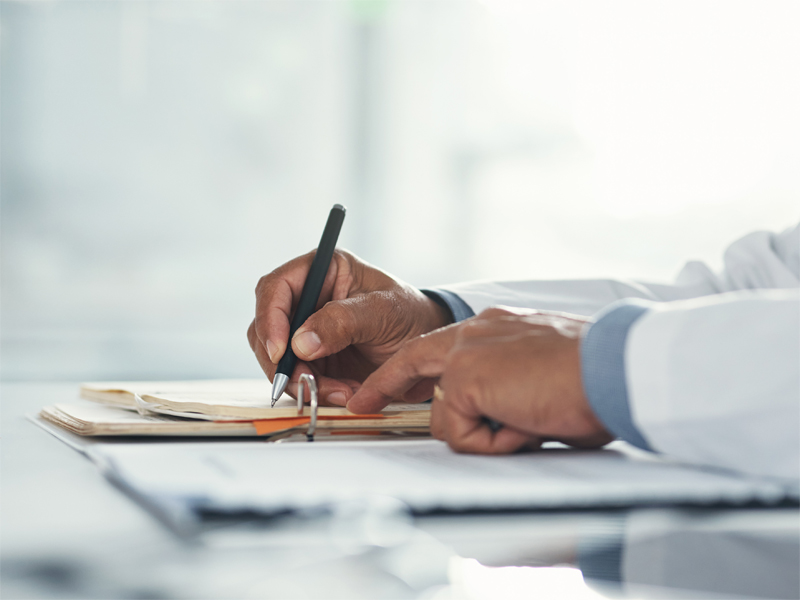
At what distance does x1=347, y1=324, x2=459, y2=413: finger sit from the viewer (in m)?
0.51

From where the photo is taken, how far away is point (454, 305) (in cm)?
85

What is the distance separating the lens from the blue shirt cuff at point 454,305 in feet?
2.80

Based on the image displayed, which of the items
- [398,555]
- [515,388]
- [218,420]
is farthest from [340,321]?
[398,555]

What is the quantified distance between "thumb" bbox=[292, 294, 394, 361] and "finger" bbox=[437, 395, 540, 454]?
0.86 feet

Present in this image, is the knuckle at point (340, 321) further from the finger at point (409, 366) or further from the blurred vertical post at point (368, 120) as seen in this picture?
the blurred vertical post at point (368, 120)

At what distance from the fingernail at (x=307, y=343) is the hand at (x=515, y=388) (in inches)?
8.6

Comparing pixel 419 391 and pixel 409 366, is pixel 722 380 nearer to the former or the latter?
pixel 409 366

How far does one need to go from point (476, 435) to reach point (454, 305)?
1.44 ft

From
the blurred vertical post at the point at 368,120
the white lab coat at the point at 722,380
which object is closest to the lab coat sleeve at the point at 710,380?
the white lab coat at the point at 722,380

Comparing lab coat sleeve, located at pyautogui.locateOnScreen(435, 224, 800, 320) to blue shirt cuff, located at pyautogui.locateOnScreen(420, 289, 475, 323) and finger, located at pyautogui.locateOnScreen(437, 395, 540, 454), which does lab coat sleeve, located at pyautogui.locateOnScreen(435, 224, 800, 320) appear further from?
finger, located at pyautogui.locateOnScreen(437, 395, 540, 454)

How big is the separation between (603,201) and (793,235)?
8.35 ft

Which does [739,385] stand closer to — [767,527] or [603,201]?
[767,527]

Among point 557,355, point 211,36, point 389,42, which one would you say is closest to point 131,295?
point 211,36

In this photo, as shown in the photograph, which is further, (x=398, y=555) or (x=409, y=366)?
(x=409, y=366)
